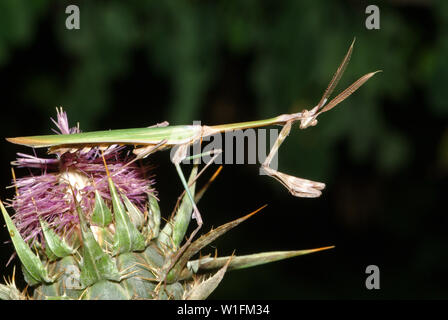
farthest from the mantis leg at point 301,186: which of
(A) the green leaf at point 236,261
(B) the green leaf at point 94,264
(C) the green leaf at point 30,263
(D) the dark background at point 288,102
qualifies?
(D) the dark background at point 288,102

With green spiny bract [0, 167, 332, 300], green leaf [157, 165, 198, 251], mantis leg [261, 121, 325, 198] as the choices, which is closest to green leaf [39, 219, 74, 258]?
green spiny bract [0, 167, 332, 300]

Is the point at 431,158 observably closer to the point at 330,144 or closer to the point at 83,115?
the point at 330,144

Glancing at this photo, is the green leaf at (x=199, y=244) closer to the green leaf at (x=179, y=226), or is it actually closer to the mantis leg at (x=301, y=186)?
the green leaf at (x=179, y=226)

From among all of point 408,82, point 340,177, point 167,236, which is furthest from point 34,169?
point 340,177

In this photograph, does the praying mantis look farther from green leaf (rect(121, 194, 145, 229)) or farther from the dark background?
the dark background

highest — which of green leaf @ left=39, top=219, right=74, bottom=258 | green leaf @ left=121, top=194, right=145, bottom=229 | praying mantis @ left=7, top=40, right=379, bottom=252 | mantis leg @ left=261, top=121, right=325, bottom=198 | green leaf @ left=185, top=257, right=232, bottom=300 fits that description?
praying mantis @ left=7, top=40, right=379, bottom=252
